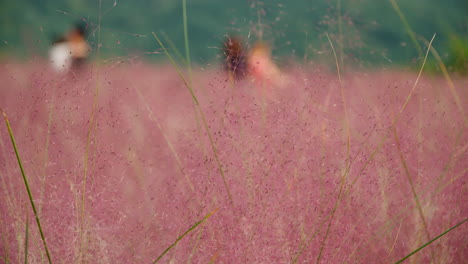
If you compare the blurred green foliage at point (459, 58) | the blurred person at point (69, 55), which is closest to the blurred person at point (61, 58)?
the blurred person at point (69, 55)

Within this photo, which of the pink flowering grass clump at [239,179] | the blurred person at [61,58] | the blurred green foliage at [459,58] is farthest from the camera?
the blurred green foliage at [459,58]

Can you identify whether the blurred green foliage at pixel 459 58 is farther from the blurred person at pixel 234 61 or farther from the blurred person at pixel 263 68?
the blurred person at pixel 234 61

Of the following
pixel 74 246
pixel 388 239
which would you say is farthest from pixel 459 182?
pixel 74 246

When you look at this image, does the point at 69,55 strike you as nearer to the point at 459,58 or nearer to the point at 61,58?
the point at 61,58

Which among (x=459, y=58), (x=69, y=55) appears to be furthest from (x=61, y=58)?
(x=459, y=58)

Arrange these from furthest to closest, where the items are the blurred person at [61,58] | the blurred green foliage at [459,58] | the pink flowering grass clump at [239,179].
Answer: the blurred green foliage at [459,58], the blurred person at [61,58], the pink flowering grass clump at [239,179]

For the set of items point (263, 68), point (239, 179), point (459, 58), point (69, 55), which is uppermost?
point (69, 55)

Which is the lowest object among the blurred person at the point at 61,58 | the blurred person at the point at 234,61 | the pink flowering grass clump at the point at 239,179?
the pink flowering grass clump at the point at 239,179

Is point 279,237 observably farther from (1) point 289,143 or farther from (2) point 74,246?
(2) point 74,246
